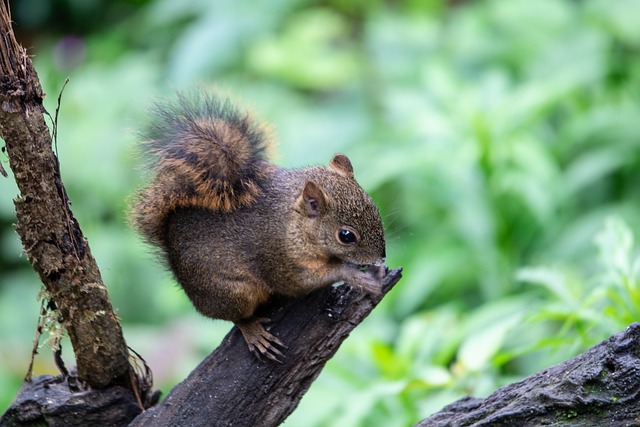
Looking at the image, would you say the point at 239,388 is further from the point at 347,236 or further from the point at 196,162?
the point at 196,162

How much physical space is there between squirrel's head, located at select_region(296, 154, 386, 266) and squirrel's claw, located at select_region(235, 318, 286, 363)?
0.33 meters

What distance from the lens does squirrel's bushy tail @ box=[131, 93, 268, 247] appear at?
2.53 metres

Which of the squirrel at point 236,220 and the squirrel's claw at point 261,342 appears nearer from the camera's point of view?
the squirrel's claw at point 261,342

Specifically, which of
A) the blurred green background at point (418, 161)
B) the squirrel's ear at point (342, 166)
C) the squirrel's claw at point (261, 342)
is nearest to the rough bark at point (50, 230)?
the squirrel's claw at point (261, 342)

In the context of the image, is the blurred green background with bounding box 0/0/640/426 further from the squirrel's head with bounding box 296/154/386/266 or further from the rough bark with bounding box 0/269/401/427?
the rough bark with bounding box 0/269/401/427

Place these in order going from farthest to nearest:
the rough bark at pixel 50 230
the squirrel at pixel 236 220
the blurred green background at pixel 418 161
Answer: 1. the blurred green background at pixel 418 161
2. the squirrel at pixel 236 220
3. the rough bark at pixel 50 230

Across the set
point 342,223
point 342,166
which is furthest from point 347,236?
point 342,166

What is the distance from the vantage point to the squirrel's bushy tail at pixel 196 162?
2.53m

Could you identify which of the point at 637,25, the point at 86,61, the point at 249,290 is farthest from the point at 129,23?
the point at 249,290

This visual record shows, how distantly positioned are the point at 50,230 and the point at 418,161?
2.26 m

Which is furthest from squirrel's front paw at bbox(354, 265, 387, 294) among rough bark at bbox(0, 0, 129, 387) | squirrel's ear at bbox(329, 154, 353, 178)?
rough bark at bbox(0, 0, 129, 387)

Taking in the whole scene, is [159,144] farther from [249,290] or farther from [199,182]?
[249,290]

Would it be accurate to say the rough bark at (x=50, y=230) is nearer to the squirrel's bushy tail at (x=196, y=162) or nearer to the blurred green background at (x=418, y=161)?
the squirrel's bushy tail at (x=196, y=162)

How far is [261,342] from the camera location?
2326 millimetres
